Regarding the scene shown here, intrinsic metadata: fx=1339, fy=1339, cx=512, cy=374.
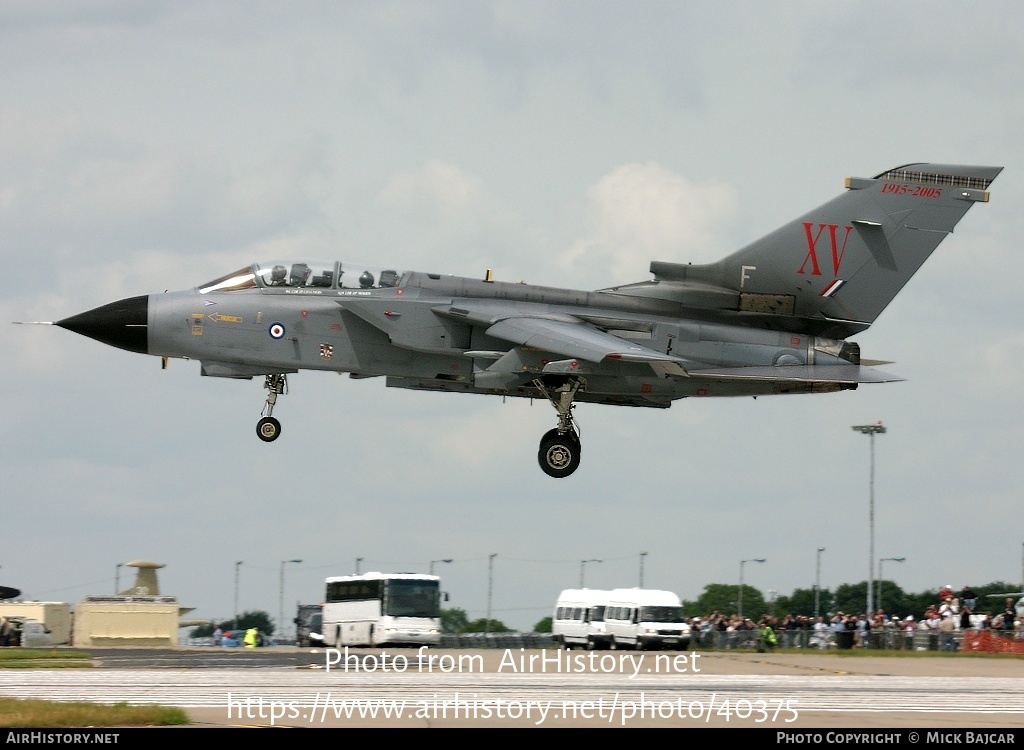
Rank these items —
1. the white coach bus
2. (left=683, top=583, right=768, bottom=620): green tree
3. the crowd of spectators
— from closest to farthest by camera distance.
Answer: the crowd of spectators < the white coach bus < (left=683, top=583, right=768, bottom=620): green tree

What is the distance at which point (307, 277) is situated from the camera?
25.8 m

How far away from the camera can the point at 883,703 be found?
1950 centimetres

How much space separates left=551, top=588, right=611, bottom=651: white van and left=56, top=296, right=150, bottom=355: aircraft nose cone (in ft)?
68.6

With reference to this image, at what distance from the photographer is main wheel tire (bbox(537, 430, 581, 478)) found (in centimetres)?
2578

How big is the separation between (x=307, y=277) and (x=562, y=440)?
5825mm

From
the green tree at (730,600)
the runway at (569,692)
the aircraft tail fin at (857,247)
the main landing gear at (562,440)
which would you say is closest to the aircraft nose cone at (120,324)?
the runway at (569,692)

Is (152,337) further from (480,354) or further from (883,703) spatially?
(883,703)

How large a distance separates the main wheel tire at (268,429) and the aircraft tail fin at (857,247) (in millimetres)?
8072

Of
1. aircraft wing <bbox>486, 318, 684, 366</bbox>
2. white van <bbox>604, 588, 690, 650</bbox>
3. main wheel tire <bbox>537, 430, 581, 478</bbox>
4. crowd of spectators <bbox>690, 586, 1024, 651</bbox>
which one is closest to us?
aircraft wing <bbox>486, 318, 684, 366</bbox>

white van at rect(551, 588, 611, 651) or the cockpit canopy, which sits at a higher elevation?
the cockpit canopy

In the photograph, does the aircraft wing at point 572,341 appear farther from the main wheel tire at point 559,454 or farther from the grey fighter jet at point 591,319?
the main wheel tire at point 559,454

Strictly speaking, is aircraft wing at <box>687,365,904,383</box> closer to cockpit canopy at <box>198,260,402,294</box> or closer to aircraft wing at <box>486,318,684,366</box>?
aircraft wing at <box>486,318,684,366</box>

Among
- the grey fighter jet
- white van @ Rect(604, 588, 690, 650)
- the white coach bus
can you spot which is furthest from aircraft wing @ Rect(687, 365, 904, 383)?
the white coach bus

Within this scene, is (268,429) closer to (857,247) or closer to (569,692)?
(569,692)
